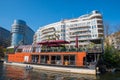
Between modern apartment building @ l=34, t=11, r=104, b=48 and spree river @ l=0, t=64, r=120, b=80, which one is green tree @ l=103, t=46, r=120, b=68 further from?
modern apartment building @ l=34, t=11, r=104, b=48

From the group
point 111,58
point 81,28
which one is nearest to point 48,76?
point 111,58

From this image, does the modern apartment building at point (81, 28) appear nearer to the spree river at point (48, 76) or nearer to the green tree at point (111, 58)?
the green tree at point (111, 58)

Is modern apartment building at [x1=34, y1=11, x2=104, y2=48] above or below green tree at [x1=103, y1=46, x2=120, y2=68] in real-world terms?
above

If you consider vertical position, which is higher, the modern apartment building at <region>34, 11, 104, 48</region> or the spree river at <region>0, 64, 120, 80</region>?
the modern apartment building at <region>34, 11, 104, 48</region>

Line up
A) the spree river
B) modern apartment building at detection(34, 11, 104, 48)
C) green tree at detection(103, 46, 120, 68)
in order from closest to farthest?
the spree river < green tree at detection(103, 46, 120, 68) < modern apartment building at detection(34, 11, 104, 48)

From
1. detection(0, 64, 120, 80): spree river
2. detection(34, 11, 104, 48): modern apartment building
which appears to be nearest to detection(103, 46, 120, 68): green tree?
detection(0, 64, 120, 80): spree river

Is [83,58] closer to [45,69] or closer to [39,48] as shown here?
[45,69]

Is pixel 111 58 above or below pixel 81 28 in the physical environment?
below

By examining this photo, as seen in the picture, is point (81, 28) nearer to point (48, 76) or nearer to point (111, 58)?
point (111, 58)

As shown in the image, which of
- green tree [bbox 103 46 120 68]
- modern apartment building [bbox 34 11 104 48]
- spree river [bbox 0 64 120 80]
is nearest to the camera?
spree river [bbox 0 64 120 80]

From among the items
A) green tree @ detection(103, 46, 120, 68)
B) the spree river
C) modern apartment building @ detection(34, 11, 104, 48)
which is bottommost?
the spree river

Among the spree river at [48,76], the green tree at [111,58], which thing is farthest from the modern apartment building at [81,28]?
the spree river at [48,76]

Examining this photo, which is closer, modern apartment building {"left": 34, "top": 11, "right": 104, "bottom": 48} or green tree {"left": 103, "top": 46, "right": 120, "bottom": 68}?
green tree {"left": 103, "top": 46, "right": 120, "bottom": 68}

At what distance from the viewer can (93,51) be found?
2991 centimetres
